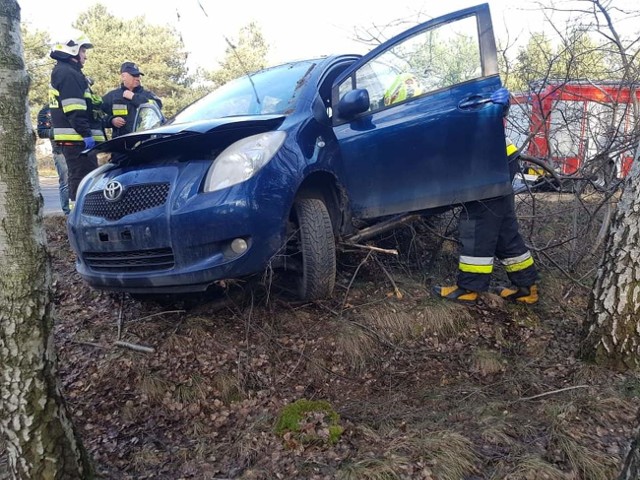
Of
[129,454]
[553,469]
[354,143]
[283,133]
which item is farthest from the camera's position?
[354,143]

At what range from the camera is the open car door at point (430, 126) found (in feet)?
12.1

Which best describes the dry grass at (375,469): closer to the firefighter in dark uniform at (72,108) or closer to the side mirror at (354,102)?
the side mirror at (354,102)

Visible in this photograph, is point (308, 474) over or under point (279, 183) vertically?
under

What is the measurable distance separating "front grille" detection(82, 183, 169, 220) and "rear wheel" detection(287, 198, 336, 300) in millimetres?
835

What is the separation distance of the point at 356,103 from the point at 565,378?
2.21m

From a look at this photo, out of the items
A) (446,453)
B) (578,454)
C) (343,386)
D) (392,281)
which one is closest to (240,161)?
(343,386)

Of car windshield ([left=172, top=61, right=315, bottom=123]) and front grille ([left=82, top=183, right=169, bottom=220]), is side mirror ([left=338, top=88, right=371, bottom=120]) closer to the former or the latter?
car windshield ([left=172, top=61, right=315, bottom=123])

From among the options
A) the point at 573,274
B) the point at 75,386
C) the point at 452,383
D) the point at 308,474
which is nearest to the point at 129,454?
the point at 75,386

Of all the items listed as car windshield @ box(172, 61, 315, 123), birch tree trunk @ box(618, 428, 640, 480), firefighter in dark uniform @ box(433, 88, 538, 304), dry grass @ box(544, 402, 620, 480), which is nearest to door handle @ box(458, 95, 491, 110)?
firefighter in dark uniform @ box(433, 88, 538, 304)

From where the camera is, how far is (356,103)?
3492mm

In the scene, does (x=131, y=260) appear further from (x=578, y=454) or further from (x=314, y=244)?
(x=578, y=454)

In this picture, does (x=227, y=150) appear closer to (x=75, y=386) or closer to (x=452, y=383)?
(x=75, y=386)

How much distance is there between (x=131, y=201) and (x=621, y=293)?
117 inches

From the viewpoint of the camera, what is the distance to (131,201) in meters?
3.12
